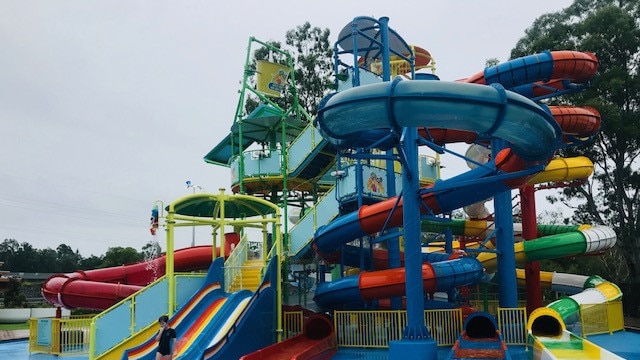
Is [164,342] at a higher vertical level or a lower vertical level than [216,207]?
lower

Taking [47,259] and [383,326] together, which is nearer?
[383,326]

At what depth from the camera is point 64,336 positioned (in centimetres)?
1773

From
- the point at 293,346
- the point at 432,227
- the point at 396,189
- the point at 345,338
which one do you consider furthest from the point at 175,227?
the point at 432,227

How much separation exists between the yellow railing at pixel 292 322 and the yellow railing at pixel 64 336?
19.1ft

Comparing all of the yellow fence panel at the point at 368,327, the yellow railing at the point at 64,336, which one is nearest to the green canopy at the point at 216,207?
the yellow fence panel at the point at 368,327

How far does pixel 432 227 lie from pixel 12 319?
27.1 metres

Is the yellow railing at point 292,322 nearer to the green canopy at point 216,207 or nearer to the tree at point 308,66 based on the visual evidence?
the green canopy at point 216,207

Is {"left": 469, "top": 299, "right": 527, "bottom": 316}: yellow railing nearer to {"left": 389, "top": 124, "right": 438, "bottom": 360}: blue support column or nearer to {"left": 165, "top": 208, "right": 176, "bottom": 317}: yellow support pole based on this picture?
{"left": 389, "top": 124, "right": 438, "bottom": 360}: blue support column

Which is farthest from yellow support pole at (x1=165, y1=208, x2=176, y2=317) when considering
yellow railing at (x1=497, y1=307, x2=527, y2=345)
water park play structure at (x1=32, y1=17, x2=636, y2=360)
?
yellow railing at (x1=497, y1=307, x2=527, y2=345)

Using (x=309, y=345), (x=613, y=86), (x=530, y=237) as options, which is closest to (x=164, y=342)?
(x=309, y=345)

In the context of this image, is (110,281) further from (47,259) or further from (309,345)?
(47,259)

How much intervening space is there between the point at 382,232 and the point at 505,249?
3.78m

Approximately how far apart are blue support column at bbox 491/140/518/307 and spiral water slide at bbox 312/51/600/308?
164cm

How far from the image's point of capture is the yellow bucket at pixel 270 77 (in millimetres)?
25141
